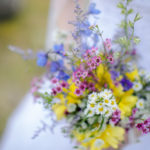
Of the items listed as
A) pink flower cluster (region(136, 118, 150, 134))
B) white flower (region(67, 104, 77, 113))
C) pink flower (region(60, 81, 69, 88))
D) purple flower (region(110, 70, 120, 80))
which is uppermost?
purple flower (region(110, 70, 120, 80))

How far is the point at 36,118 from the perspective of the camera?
1.01 metres

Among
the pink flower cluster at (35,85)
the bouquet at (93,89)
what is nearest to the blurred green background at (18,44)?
the pink flower cluster at (35,85)

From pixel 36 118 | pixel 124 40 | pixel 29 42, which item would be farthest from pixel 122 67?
pixel 29 42

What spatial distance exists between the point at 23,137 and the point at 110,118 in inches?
25.5

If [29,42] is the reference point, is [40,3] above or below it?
above

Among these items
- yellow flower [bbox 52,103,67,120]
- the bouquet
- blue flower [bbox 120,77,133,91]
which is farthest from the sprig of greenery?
yellow flower [bbox 52,103,67,120]

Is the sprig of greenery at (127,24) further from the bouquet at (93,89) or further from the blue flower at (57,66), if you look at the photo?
the blue flower at (57,66)

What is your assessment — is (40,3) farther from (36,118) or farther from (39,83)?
(39,83)

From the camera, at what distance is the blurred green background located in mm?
2135

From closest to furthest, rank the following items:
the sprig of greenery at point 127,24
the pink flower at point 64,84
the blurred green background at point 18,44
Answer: the sprig of greenery at point 127,24 < the pink flower at point 64,84 < the blurred green background at point 18,44

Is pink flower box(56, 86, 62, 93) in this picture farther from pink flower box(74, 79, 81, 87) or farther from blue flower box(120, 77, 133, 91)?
blue flower box(120, 77, 133, 91)

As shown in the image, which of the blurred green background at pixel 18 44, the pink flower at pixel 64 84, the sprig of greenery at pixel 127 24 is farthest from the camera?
the blurred green background at pixel 18 44

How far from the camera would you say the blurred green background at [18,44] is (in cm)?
213

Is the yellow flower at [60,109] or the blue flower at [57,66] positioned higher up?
the blue flower at [57,66]
